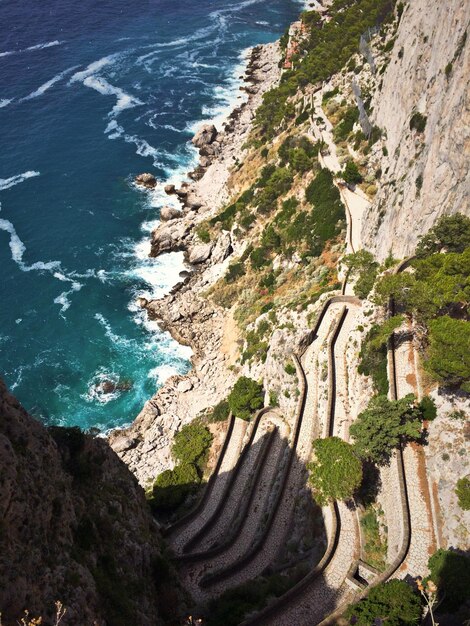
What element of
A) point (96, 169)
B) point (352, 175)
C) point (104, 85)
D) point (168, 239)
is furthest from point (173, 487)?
point (104, 85)

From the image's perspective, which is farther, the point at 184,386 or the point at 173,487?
the point at 184,386

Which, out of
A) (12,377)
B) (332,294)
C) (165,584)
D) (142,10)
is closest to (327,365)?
(332,294)

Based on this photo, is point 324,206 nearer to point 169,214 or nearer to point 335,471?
point 169,214

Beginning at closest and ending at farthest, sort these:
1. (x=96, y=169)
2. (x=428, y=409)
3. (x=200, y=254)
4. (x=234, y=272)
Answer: (x=428, y=409) < (x=234, y=272) < (x=200, y=254) < (x=96, y=169)

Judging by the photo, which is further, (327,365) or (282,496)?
(327,365)

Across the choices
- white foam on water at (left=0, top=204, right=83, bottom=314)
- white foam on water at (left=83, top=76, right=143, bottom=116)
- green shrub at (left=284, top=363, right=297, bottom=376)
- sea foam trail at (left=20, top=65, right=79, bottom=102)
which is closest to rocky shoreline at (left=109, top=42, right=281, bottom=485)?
green shrub at (left=284, top=363, right=297, bottom=376)

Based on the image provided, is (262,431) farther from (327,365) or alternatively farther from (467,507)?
(467,507)

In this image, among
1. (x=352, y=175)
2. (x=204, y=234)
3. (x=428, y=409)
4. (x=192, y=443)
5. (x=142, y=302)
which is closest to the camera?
(x=428, y=409)
